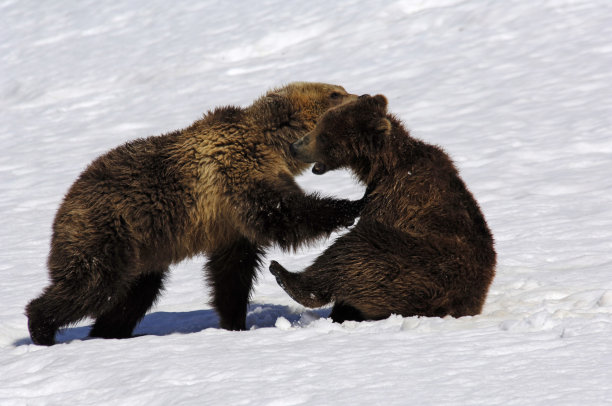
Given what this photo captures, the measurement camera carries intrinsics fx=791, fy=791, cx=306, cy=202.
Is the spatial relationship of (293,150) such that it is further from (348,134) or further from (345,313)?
(345,313)

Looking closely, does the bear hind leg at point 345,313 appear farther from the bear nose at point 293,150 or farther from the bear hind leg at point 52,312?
the bear hind leg at point 52,312

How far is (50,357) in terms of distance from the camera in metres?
4.41

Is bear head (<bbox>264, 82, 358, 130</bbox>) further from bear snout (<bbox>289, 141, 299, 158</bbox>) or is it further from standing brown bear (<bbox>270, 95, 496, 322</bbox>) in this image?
standing brown bear (<bbox>270, 95, 496, 322</bbox>)

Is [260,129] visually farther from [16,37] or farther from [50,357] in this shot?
[16,37]

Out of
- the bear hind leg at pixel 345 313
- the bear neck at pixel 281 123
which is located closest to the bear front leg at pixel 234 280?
the bear neck at pixel 281 123

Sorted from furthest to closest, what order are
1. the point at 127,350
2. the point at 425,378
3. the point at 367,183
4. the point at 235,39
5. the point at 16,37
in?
the point at 16,37, the point at 235,39, the point at 367,183, the point at 127,350, the point at 425,378

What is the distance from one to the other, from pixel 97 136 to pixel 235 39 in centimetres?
461

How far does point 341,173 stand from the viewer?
10570 millimetres

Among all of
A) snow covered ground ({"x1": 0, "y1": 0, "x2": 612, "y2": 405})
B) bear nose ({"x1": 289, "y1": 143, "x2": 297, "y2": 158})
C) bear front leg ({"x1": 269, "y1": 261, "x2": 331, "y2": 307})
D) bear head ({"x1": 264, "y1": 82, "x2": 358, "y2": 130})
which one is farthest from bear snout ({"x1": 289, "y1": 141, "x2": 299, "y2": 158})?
snow covered ground ({"x1": 0, "y1": 0, "x2": 612, "y2": 405})

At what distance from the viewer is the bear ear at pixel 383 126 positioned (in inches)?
202

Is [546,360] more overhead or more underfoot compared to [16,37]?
more underfoot

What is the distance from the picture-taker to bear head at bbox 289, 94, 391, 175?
→ 5.21m

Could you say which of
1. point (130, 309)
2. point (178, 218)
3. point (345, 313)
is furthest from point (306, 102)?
point (130, 309)

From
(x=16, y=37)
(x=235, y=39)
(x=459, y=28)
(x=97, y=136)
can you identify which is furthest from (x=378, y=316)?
(x=16, y=37)
